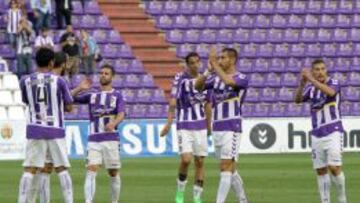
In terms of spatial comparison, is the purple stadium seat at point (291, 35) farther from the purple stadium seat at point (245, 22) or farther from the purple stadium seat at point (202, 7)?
the purple stadium seat at point (202, 7)

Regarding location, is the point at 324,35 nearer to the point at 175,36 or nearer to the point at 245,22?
the point at 245,22

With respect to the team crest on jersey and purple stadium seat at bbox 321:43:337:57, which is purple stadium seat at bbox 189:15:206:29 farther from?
the team crest on jersey

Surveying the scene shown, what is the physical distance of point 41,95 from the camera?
Result: 14.7 meters

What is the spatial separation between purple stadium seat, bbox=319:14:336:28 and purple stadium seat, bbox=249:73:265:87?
302 centimetres

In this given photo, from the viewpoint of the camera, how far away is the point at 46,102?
580 inches

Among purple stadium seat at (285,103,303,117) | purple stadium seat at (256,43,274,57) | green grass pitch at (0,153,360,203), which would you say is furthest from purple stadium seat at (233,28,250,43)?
green grass pitch at (0,153,360,203)

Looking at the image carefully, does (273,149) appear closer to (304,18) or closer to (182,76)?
(304,18)

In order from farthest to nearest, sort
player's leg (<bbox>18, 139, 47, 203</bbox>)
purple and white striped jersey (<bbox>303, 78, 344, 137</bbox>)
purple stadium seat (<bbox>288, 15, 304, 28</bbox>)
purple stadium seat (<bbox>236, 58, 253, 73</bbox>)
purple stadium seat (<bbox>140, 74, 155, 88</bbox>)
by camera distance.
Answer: purple stadium seat (<bbox>288, 15, 304, 28</bbox>) → purple stadium seat (<bbox>236, 58, 253, 73</bbox>) → purple stadium seat (<bbox>140, 74, 155, 88</bbox>) → purple and white striped jersey (<bbox>303, 78, 344, 137</bbox>) → player's leg (<bbox>18, 139, 47, 203</bbox>)

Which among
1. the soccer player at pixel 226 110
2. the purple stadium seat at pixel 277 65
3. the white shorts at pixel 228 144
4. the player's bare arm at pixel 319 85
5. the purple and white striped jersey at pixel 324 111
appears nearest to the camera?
the player's bare arm at pixel 319 85

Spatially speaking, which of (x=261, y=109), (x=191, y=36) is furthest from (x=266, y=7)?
(x=261, y=109)

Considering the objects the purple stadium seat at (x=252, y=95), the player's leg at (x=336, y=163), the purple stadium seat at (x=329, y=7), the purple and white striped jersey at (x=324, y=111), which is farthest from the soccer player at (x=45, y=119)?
the purple stadium seat at (x=329, y=7)

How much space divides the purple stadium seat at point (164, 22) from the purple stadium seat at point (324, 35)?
4666 millimetres

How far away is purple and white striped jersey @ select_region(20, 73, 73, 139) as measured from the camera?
14695mm

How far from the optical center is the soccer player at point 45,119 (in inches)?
579
